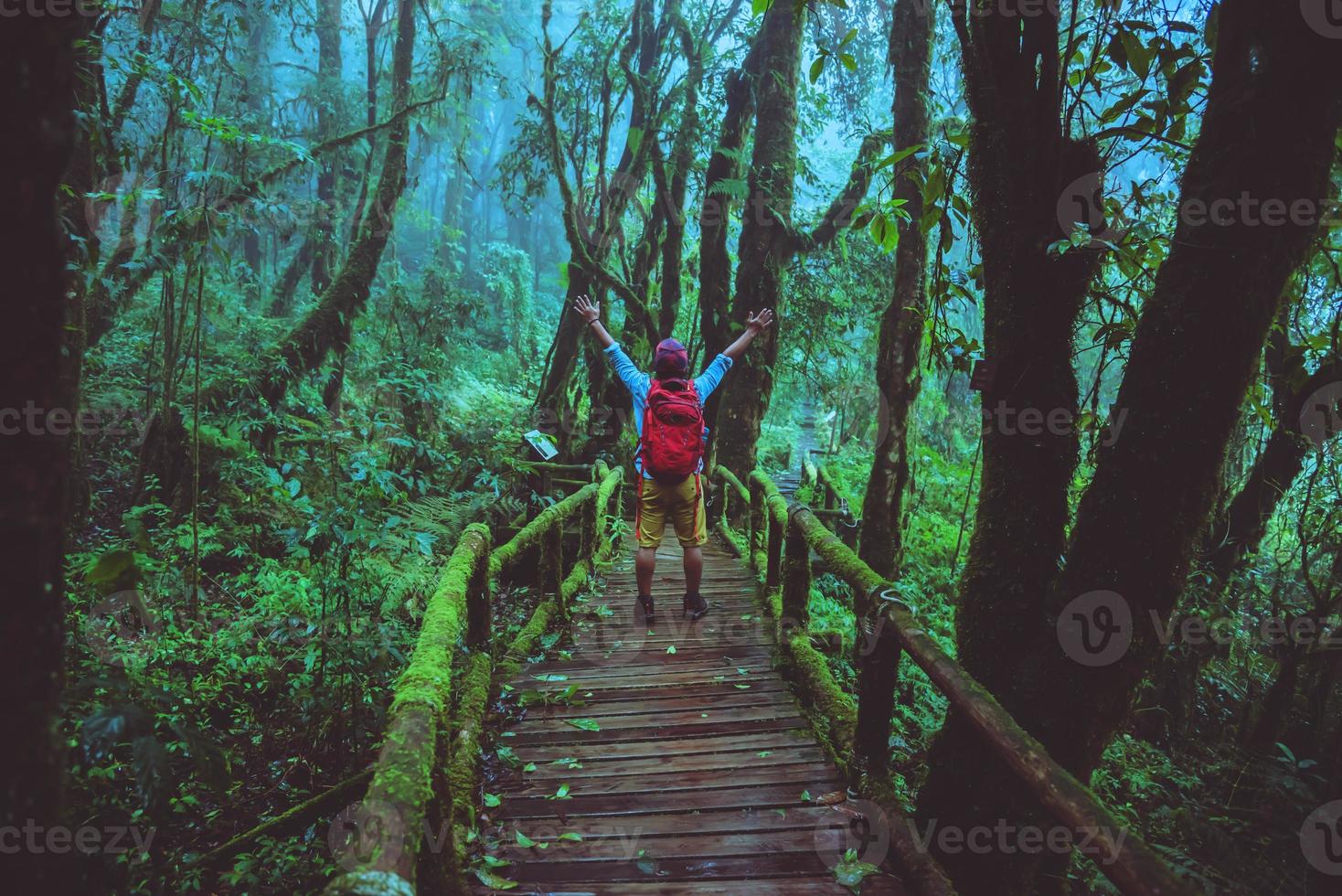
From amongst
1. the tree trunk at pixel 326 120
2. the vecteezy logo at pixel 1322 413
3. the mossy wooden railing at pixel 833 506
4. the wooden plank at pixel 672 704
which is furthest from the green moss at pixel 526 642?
the tree trunk at pixel 326 120

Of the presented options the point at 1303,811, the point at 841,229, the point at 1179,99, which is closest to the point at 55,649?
the point at 1179,99

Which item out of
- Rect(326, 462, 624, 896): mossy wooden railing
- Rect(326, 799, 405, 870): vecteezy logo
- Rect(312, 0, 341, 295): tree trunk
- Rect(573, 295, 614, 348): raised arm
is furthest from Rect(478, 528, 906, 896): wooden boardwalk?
Rect(312, 0, 341, 295): tree trunk

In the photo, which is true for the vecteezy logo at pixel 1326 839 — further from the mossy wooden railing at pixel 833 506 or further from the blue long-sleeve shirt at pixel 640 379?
the mossy wooden railing at pixel 833 506

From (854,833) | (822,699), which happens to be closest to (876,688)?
(854,833)

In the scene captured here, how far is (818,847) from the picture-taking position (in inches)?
114

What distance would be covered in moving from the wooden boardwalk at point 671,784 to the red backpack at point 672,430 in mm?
1368

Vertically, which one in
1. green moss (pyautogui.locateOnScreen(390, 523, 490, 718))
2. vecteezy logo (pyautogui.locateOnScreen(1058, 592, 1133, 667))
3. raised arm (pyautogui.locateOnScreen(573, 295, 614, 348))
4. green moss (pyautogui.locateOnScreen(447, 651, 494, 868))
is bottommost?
green moss (pyautogui.locateOnScreen(447, 651, 494, 868))

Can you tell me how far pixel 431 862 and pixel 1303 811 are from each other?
256 inches

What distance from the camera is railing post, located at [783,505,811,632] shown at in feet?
15.9

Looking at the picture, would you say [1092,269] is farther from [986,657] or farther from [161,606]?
[161,606]

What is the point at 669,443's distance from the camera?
199 inches

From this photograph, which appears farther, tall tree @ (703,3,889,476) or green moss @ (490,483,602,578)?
tall tree @ (703,3,889,476)

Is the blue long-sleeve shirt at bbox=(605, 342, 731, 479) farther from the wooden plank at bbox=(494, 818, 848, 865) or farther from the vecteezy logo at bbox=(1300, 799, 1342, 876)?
the vecteezy logo at bbox=(1300, 799, 1342, 876)

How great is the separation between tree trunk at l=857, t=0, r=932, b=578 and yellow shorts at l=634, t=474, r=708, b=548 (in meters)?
4.51
